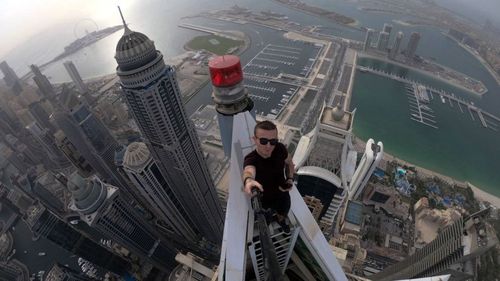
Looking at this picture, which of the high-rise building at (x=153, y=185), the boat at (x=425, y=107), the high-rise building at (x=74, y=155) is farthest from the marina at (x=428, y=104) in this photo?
the high-rise building at (x=74, y=155)

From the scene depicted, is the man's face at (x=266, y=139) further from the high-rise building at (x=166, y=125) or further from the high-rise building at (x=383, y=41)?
the high-rise building at (x=383, y=41)

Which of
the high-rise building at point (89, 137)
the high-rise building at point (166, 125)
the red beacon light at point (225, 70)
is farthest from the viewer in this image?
the high-rise building at point (89, 137)

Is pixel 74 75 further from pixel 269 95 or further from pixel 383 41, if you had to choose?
pixel 383 41

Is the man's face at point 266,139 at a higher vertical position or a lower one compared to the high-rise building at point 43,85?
higher

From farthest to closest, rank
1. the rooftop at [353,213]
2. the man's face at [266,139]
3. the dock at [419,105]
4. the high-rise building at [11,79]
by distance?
the high-rise building at [11,79] → the dock at [419,105] → the rooftop at [353,213] → the man's face at [266,139]

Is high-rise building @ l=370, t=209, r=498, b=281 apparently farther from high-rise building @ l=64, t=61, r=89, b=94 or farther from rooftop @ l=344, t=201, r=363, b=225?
high-rise building @ l=64, t=61, r=89, b=94

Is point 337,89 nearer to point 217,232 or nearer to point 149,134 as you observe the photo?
point 217,232

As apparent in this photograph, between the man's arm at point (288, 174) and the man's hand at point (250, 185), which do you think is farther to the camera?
the man's arm at point (288, 174)
